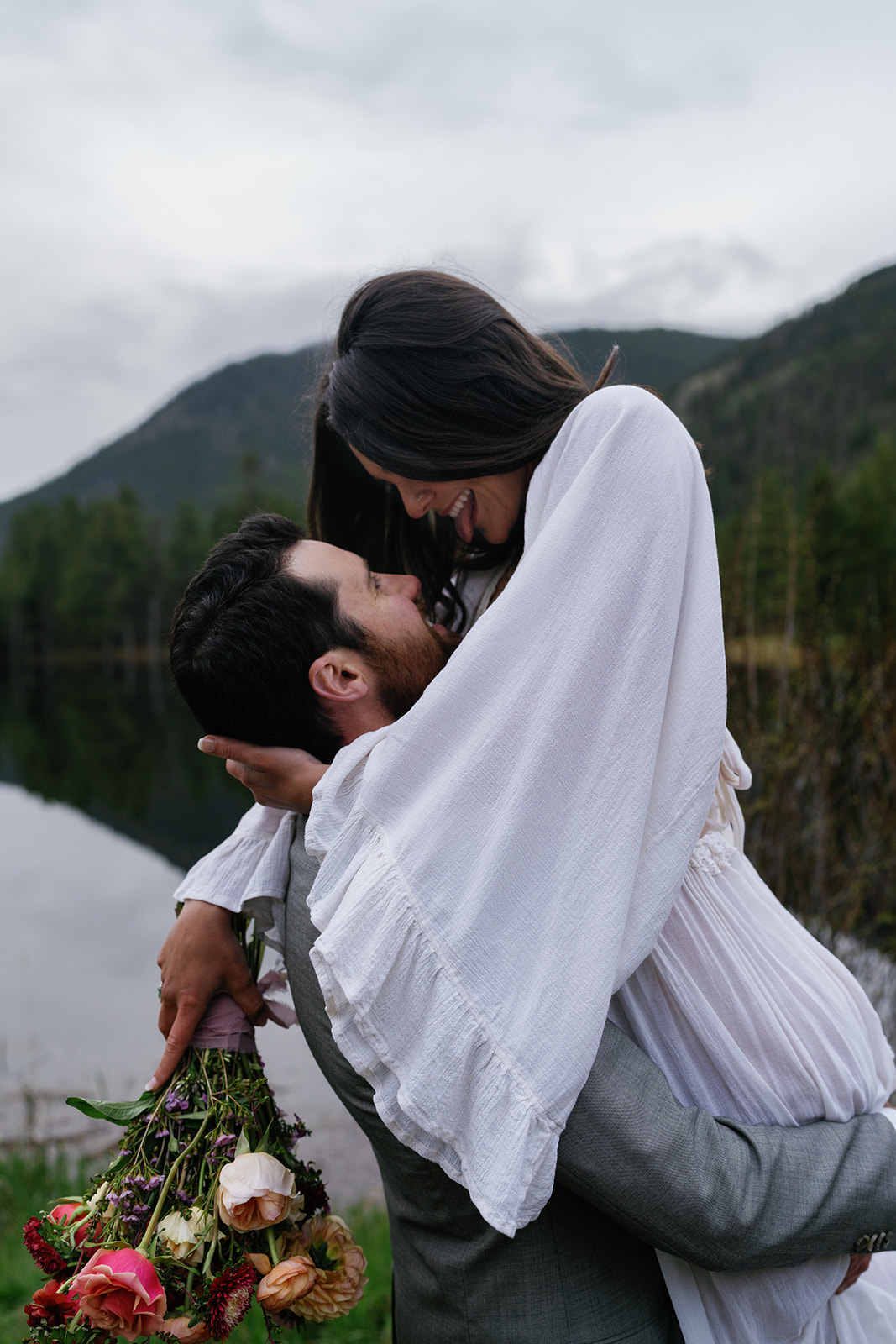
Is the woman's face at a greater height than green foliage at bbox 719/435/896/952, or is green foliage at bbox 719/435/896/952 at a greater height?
the woman's face

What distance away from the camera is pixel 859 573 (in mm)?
36719

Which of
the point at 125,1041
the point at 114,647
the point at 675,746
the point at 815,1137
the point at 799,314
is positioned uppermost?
the point at 799,314

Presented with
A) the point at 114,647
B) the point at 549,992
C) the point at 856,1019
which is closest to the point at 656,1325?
the point at 856,1019

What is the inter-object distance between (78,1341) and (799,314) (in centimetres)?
15017

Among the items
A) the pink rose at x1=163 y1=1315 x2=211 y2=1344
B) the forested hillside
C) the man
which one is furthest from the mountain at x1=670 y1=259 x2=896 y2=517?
the pink rose at x1=163 y1=1315 x2=211 y2=1344

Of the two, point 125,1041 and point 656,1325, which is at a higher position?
point 656,1325

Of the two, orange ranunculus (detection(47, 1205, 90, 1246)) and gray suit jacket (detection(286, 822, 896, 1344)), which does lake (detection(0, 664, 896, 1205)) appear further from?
gray suit jacket (detection(286, 822, 896, 1344))

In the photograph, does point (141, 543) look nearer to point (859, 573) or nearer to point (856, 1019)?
point (859, 573)

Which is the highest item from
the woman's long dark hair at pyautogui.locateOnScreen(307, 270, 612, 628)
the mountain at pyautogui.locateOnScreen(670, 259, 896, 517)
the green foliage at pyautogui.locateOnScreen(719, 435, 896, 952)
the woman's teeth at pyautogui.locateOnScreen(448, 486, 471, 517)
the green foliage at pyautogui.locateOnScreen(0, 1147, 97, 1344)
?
the mountain at pyautogui.locateOnScreen(670, 259, 896, 517)

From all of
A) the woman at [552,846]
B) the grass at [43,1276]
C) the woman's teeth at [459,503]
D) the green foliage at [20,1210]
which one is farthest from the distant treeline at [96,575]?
the woman at [552,846]

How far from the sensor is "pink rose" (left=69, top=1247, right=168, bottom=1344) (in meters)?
1.37

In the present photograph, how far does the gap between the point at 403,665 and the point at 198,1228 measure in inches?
39.2

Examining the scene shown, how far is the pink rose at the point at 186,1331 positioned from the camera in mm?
1466

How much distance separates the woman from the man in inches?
3.6
